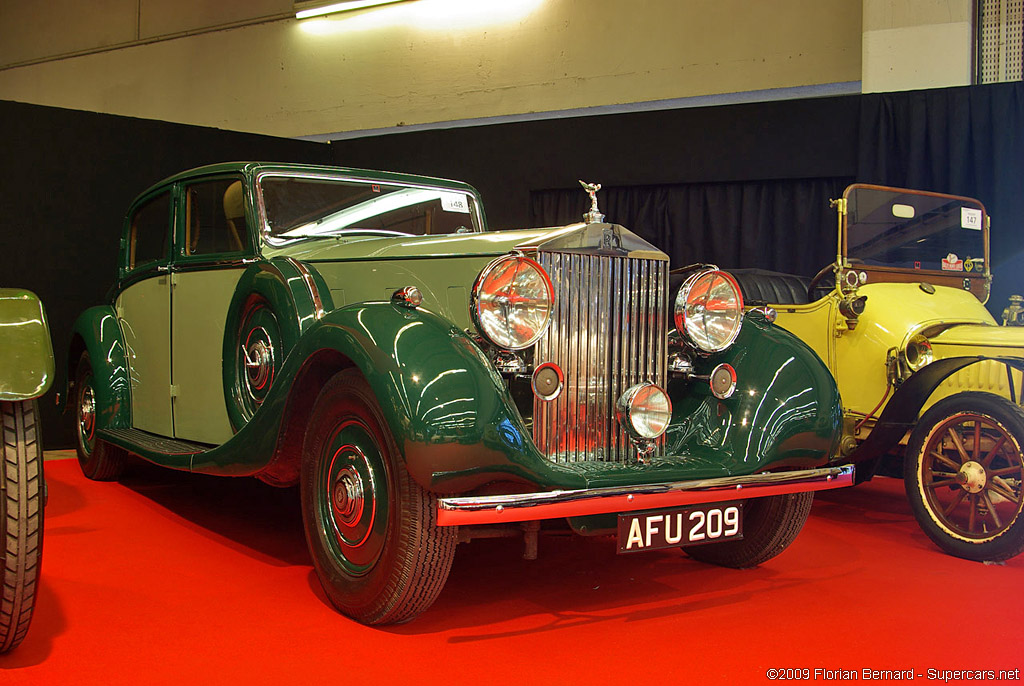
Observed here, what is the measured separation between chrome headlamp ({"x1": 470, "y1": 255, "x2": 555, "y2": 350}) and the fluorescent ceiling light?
7.43 m

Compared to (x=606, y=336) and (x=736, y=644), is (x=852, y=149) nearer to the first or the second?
(x=606, y=336)

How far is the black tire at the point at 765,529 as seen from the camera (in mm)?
2900

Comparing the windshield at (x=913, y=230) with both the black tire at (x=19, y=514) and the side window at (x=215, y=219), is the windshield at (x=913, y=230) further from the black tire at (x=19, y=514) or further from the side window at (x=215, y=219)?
Answer: the black tire at (x=19, y=514)

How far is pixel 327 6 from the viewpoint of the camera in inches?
360

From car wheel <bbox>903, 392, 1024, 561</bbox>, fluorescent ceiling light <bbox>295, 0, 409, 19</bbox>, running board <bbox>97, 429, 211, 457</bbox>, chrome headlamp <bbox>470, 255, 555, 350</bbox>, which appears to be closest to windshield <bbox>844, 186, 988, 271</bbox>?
car wheel <bbox>903, 392, 1024, 561</bbox>

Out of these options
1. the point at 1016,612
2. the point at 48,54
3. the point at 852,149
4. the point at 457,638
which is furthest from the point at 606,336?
the point at 48,54

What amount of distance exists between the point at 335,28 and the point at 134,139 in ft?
11.9

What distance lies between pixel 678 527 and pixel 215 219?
7.37 feet

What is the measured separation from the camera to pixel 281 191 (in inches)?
137

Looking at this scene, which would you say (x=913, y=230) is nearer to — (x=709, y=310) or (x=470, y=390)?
(x=709, y=310)

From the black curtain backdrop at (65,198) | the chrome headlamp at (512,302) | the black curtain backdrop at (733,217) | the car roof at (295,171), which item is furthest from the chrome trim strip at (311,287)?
the black curtain backdrop at (733,217)

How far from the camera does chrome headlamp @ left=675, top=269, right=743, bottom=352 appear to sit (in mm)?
2752

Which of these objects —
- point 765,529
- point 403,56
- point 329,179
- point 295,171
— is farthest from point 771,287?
point 403,56

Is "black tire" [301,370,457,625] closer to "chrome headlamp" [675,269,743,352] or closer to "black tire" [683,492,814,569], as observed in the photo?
"chrome headlamp" [675,269,743,352]
